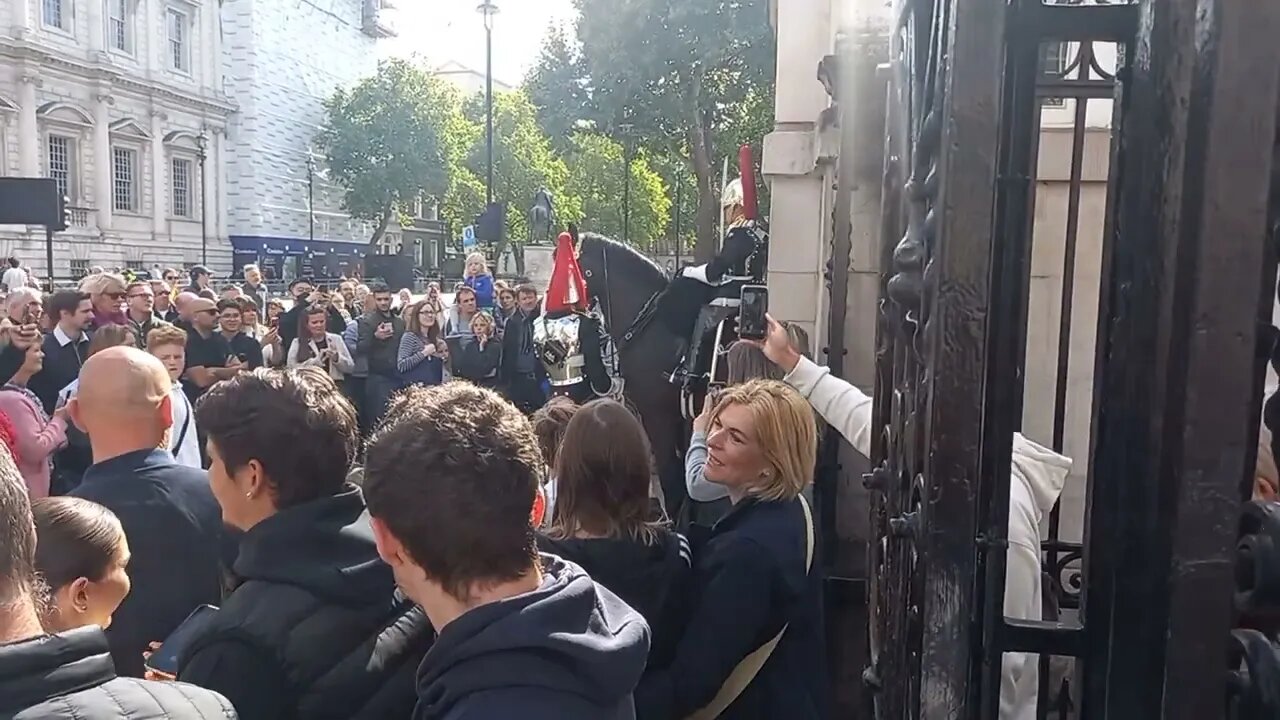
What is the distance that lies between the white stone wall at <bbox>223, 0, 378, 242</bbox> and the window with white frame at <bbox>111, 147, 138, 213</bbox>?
254 inches

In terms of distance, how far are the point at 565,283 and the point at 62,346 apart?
4026 mm

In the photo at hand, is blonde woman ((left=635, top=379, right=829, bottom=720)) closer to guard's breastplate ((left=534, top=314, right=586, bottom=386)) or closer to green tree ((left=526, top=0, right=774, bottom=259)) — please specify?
guard's breastplate ((left=534, top=314, right=586, bottom=386))

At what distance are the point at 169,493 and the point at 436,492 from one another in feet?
5.04

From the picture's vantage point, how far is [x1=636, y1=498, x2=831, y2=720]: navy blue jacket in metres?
2.65

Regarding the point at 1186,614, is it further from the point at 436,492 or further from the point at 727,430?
the point at 727,430

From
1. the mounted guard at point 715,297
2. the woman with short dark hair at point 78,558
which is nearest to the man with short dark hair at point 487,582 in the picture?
the woman with short dark hair at point 78,558

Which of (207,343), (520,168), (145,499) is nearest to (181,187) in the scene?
(520,168)

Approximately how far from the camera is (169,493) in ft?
9.44

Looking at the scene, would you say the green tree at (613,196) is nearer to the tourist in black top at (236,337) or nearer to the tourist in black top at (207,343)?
the tourist in black top at (236,337)

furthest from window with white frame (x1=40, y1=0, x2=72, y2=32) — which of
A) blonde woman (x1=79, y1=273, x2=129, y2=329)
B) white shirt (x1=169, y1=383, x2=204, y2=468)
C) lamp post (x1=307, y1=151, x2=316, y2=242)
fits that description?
white shirt (x1=169, y1=383, x2=204, y2=468)

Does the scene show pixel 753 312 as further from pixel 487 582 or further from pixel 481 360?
pixel 481 360

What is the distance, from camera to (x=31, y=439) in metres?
4.54

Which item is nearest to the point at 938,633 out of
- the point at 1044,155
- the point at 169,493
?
the point at 169,493

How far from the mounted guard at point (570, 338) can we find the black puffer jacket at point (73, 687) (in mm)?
6569
